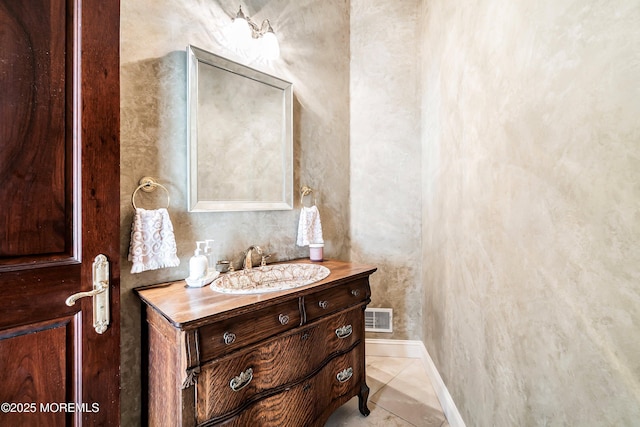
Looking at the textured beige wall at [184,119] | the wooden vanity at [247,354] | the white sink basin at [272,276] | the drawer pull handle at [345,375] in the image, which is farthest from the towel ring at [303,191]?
the drawer pull handle at [345,375]

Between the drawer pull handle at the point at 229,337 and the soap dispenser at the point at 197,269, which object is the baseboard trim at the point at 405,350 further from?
the soap dispenser at the point at 197,269

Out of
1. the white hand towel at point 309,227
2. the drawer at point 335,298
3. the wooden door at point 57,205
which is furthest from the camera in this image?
the white hand towel at point 309,227

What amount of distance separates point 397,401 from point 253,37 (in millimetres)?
2513

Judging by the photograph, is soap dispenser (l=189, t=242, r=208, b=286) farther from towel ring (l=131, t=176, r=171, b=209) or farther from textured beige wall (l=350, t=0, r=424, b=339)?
textured beige wall (l=350, t=0, r=424, b=339)

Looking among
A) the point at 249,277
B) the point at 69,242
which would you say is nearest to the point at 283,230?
the point at 249,277

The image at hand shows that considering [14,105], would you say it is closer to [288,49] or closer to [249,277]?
[249,277]

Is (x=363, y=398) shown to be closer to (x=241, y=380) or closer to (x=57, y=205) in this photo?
(x=241, y=380)

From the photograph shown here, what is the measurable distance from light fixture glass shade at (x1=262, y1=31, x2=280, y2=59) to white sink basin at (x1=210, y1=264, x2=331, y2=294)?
1.32 metres

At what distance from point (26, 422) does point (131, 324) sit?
44 centimetres

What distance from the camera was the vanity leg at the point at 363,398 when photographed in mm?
1662

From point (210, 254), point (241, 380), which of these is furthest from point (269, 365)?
point (210, 254)

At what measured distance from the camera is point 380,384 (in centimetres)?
200

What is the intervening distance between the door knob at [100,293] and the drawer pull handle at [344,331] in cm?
103

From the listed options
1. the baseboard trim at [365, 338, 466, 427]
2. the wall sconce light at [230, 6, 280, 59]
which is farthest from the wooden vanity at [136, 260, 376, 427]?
the wall sconce light at [230, 6, 280, 59]
